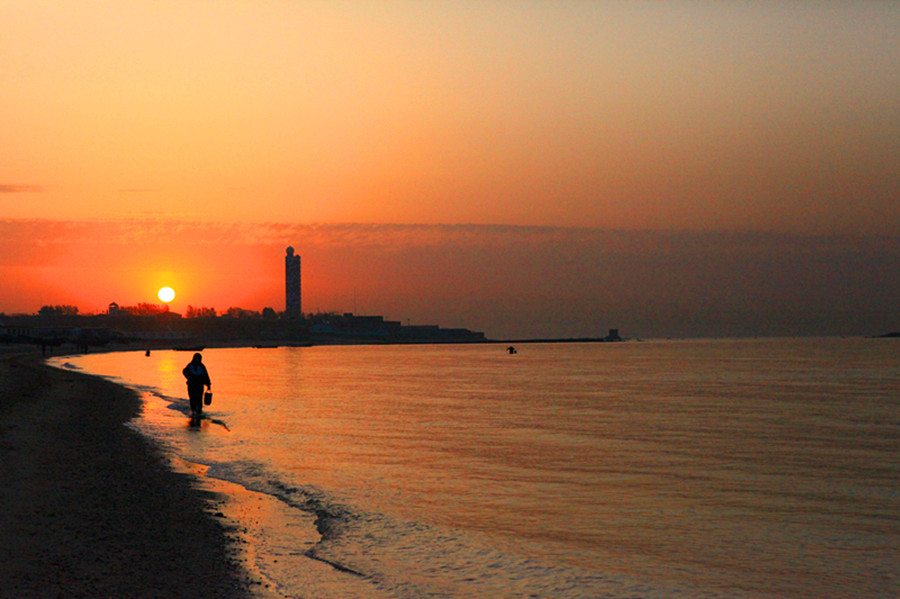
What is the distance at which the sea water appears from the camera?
11.6 m

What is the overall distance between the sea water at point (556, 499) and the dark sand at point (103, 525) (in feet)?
2.75

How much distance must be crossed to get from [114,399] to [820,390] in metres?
49.4

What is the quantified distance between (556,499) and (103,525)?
9.29m

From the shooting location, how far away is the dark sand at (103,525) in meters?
10.0

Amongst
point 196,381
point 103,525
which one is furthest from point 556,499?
point 196,381

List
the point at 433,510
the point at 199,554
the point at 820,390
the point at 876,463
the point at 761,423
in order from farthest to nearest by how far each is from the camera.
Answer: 1. the point at 820,390
2. the point at 761,423
3. the point at 876,463
4. the point at 433,510
5. the point at 199,554

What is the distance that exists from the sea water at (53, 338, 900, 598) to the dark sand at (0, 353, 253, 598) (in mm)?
839

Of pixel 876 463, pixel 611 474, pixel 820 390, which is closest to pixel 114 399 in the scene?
pixel 611 474

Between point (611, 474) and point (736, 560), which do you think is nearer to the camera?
point (736, 560)

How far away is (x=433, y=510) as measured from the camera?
16.1 meters

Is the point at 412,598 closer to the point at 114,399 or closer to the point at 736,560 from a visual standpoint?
the point at 736,560

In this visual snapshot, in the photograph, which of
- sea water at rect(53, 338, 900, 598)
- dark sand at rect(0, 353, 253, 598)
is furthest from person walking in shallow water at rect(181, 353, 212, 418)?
dark sand at rect(0, 353, 253, 598)

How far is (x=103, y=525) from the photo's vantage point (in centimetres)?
1297

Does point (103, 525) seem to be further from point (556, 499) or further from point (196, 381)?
point (196, 381)
